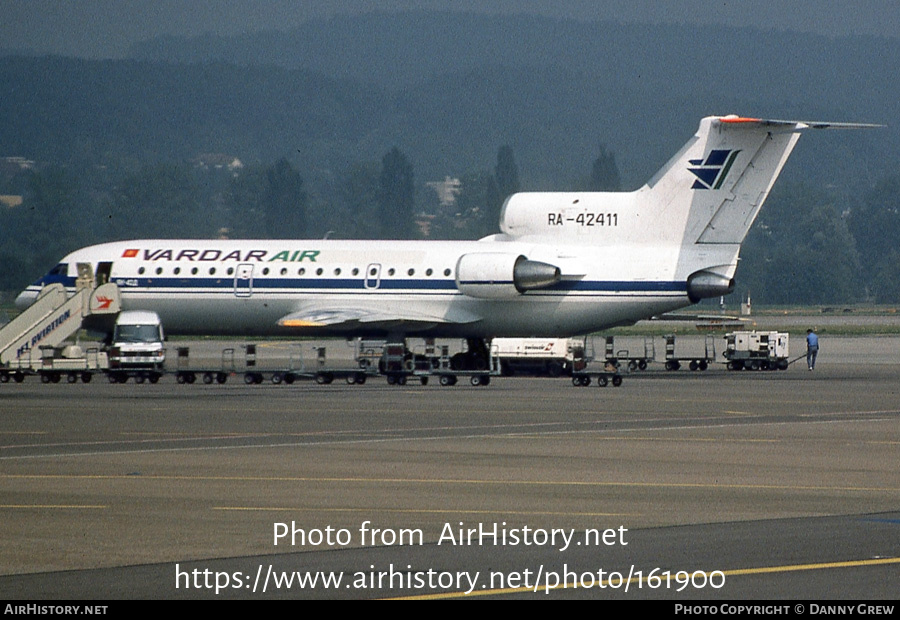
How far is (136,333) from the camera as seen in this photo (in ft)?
177

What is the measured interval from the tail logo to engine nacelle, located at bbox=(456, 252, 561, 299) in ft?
19.0

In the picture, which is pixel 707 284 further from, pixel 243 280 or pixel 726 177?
pixel 243 280

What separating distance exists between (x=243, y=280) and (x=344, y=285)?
3.75 meters

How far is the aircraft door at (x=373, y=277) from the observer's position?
186 feet

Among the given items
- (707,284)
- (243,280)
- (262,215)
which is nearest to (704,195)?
(707,284)

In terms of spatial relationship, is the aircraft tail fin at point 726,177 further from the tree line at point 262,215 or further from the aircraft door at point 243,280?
the tree line at point 262,215

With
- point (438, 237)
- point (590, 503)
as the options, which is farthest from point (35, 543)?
point (438, 237)

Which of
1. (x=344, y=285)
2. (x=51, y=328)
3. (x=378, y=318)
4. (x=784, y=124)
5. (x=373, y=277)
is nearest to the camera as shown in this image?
(x=784, y=124)

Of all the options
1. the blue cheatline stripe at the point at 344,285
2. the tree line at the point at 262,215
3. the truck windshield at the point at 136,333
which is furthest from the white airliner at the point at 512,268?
the tree line at the point at 262,215

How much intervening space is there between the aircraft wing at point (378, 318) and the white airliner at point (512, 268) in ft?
0.16

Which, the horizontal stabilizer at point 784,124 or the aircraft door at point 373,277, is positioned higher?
the horizontal stabilizer at point 784,124

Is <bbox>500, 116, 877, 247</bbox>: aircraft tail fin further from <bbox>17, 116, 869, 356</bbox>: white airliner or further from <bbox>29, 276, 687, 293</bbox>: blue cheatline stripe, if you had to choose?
<bbox>29, 276, 687, 293</bbox>: blue cheatline stripe

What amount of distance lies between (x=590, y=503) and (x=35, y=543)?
673 centimetres
